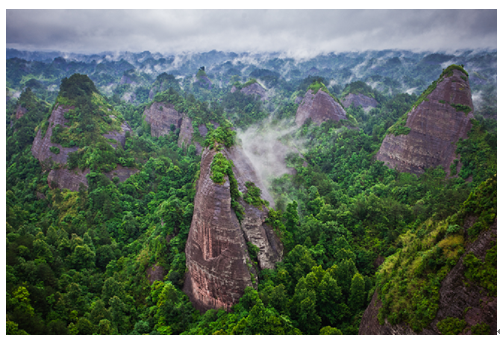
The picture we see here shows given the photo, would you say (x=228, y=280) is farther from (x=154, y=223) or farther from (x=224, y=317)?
(x=154, y=223)

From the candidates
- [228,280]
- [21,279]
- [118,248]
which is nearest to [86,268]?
[118,248]

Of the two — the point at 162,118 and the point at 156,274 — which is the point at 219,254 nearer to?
the point at 156,274

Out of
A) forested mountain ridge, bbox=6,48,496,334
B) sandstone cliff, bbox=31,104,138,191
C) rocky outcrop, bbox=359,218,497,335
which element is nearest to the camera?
rocky outcrop, bbox=359,218,497,335

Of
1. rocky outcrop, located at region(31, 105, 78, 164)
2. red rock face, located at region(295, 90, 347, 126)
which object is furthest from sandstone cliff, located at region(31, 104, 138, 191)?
red rock face, located at region(295, 90, 347, 126)

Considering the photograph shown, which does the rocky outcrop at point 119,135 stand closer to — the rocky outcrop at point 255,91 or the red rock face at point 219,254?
the red rock face at point 219,254

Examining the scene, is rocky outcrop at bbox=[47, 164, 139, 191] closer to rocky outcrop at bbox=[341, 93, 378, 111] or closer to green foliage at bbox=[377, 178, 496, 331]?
green foliage at bbox=[377, 178, 496, 331]
